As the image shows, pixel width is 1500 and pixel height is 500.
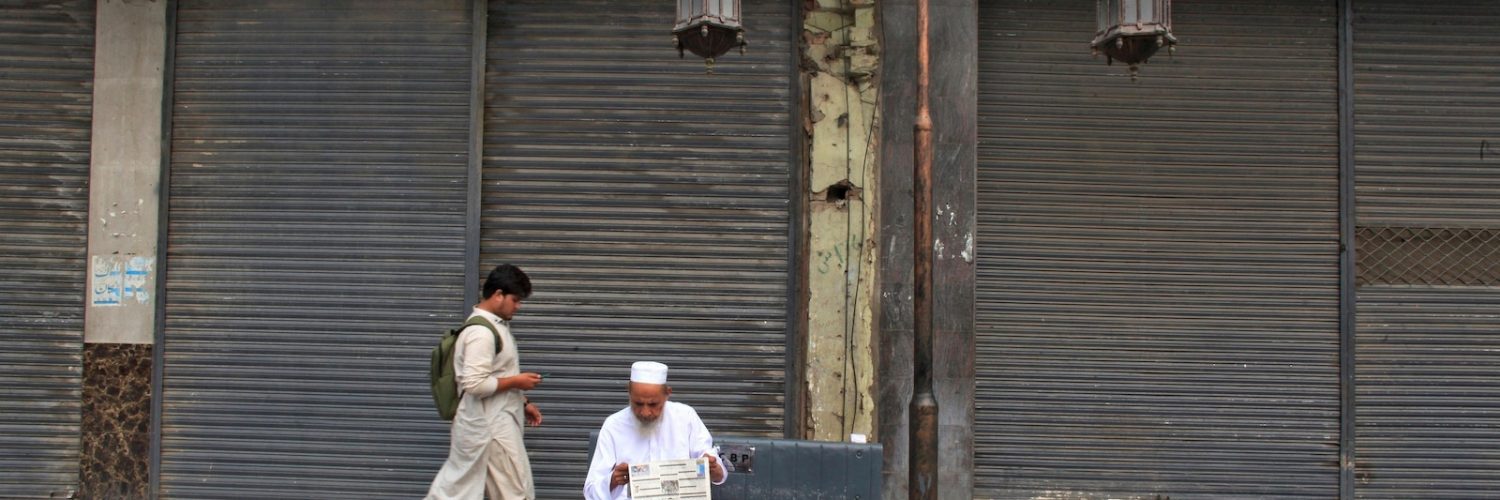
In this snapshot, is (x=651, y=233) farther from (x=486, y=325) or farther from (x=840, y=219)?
(x=486, y=325)

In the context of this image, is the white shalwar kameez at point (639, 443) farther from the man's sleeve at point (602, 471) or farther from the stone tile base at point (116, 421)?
the stone tile base at point (116, 421)

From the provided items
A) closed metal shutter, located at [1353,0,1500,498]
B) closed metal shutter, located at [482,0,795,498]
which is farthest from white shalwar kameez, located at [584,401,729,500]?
closed metal shutter, located at [1353,0,1500,498]

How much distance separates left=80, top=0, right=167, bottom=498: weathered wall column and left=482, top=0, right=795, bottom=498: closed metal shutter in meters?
2.26

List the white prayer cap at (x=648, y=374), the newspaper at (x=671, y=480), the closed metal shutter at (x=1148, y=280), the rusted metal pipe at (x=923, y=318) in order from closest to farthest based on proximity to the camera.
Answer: the newspaper at (x=671, y=480), the white prayer cap at (x=648, y=374), the rusted metal pipe at (x=923, y=318), the closed metal shutter at (x=1148, y=280)

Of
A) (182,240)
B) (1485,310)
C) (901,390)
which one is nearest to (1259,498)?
(1485,310)

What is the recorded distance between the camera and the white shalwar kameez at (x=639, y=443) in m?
5.26

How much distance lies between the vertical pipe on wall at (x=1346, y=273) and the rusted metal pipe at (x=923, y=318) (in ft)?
12.1

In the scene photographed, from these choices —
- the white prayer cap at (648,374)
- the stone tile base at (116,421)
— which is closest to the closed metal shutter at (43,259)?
the stone tile base at (116,421)

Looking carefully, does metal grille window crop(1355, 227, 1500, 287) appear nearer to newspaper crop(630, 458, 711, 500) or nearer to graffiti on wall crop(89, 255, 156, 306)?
newspaper crop(630, 458, 711, 500)

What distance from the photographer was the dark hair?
21.7 ft

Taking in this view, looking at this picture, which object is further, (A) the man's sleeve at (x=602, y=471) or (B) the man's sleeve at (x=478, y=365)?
(B) the man's sleeve at (x=478, y=365)

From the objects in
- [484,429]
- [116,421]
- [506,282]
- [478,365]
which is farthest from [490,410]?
[116,421]

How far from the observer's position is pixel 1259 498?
339 inches

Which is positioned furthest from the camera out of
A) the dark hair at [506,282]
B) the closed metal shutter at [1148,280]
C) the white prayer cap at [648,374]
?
the closed metal shutter at [1148,280]
